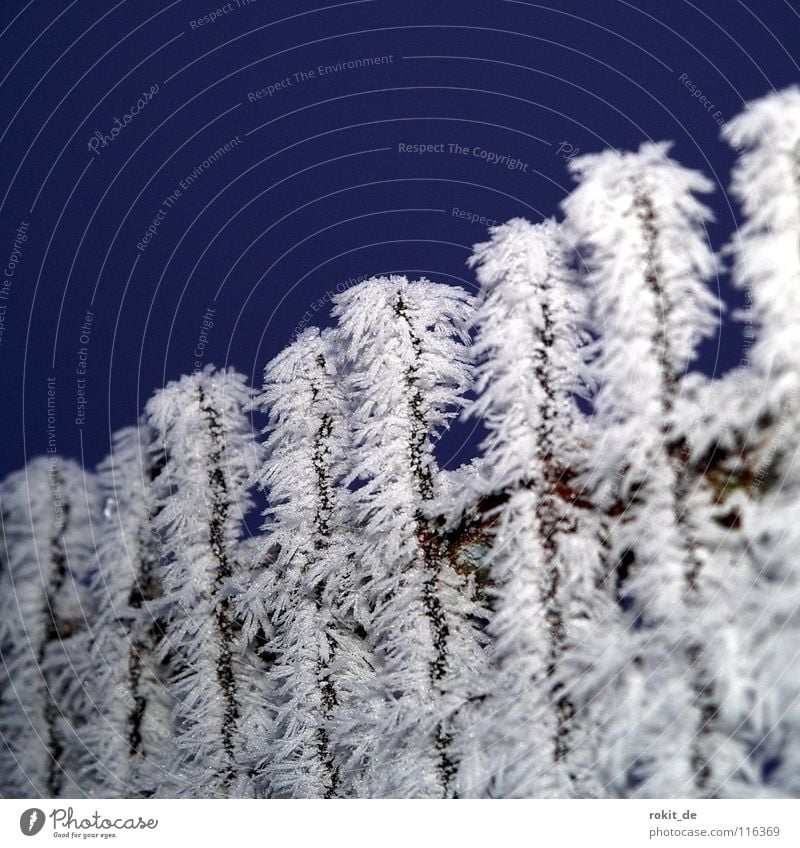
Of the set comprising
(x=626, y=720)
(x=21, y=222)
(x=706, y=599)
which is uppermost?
(x=21, y=222)
